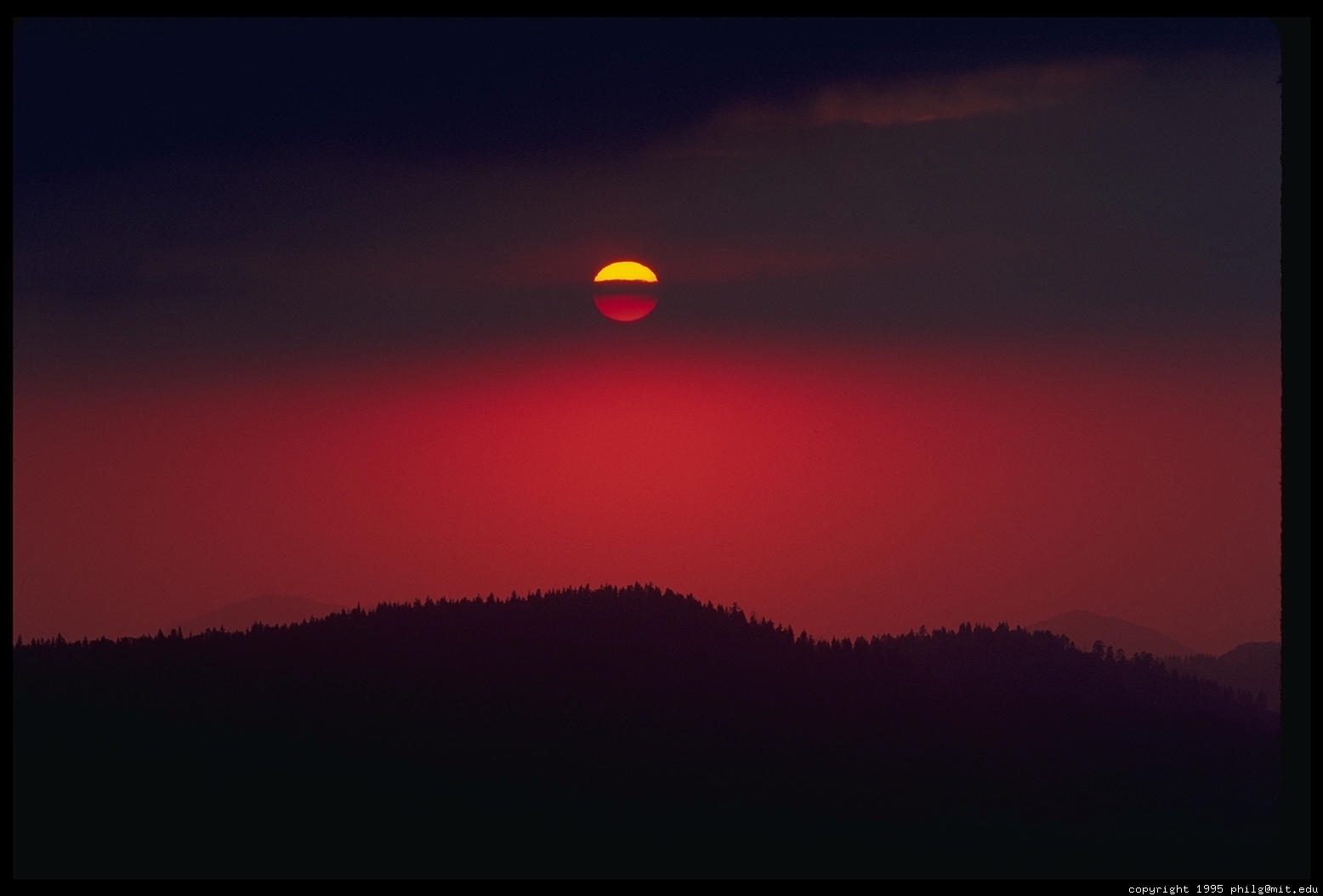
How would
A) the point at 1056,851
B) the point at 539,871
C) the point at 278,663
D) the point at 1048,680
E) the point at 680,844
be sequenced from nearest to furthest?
the point at 539,871, the point at 680,844, the point at 1056,851, the point at 278,663, the point at 1048,680

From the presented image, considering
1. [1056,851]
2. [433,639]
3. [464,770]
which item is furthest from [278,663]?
[1056,851]

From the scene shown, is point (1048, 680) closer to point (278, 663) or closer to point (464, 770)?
point (464, 770)

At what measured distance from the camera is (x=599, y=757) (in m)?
20.8

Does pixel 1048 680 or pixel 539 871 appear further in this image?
pixel 1048 680

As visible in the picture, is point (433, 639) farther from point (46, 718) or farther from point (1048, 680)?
point (1048, 680)

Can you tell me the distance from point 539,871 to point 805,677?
10.4m

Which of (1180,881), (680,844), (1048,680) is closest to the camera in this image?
(1180,881)

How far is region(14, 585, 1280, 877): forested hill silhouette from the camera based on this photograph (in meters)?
17.8

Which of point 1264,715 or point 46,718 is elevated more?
point 1264,715

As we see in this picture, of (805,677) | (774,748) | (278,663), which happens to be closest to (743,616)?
(805,677)

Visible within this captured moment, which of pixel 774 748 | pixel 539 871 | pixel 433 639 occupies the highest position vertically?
pixel 433 639

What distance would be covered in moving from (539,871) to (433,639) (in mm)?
8793

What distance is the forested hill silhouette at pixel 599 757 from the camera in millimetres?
17750

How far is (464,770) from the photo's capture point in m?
19.9
